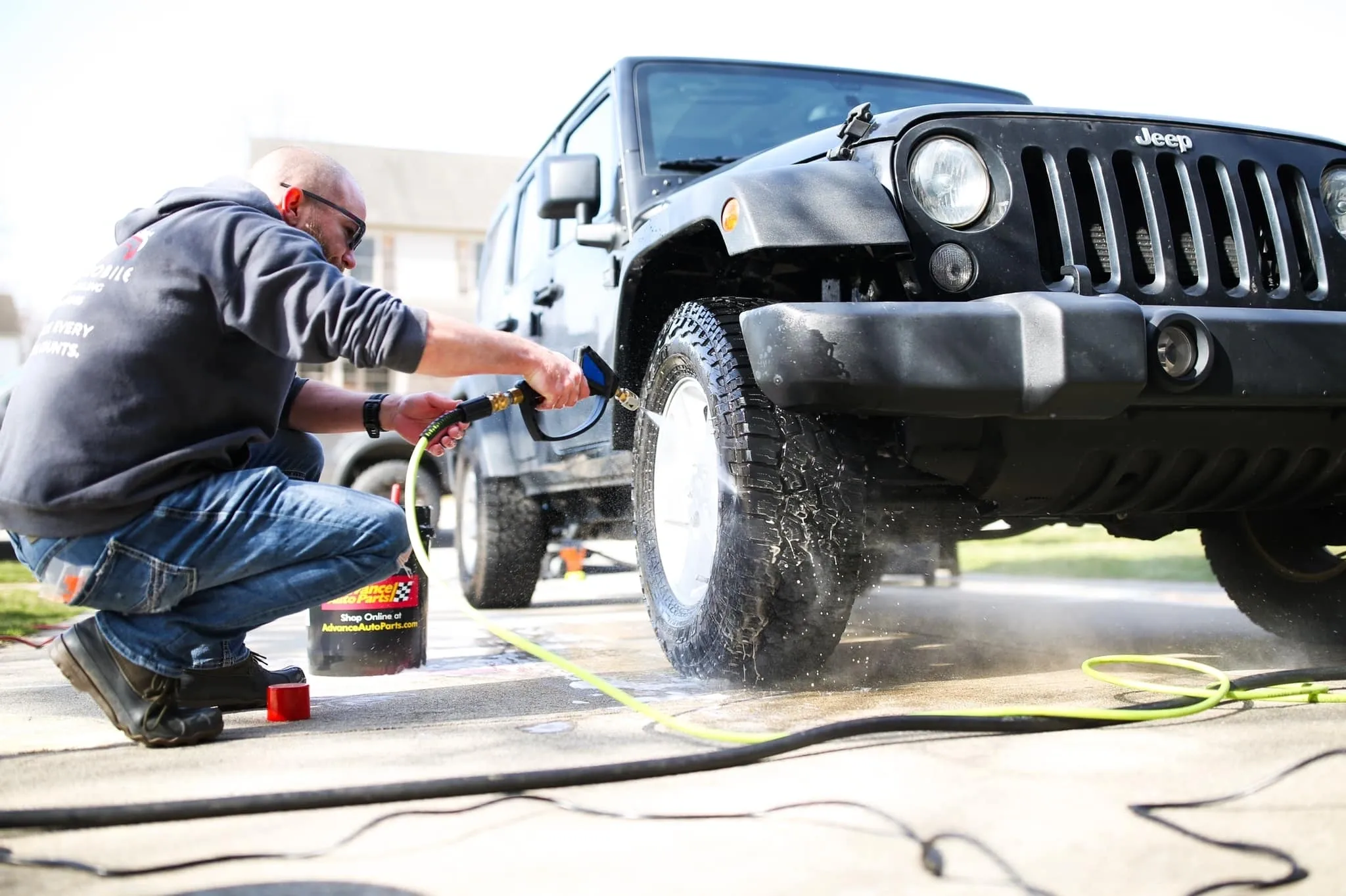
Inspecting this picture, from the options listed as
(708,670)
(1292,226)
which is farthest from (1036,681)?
(1292,226)

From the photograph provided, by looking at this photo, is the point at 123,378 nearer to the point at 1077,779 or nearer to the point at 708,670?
the point at 708,670

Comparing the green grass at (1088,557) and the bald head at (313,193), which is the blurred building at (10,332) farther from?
the bald head at (313,193)

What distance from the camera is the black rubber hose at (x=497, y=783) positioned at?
1.73 m

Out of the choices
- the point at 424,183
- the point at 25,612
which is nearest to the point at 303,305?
the point at 25,612

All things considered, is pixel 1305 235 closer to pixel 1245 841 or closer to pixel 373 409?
pixel 1245 841

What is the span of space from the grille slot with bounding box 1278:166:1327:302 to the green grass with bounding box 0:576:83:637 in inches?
172

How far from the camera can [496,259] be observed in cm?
621

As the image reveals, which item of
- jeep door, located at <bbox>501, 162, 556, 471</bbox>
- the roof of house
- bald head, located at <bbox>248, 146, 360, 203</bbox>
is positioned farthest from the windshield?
the roof of house

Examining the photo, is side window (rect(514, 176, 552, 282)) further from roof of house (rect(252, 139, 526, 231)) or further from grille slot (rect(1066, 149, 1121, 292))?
roof of house (rect(252, 139, 526, 231))

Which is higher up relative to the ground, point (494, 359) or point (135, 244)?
point (135, 244)

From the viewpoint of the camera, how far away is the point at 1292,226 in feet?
9.50

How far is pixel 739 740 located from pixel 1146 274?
4.73 feet

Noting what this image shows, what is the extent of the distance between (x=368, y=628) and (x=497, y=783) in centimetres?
170

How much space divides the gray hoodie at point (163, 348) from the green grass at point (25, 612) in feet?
8.31
